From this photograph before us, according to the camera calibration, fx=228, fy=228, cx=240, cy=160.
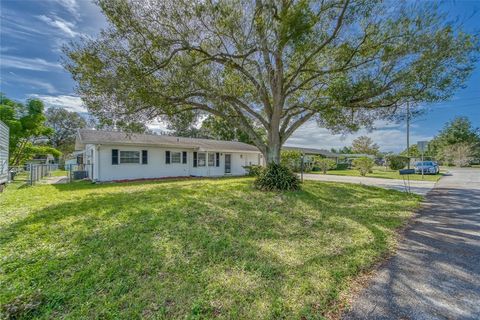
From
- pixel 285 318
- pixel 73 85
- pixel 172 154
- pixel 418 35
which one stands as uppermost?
pixel 418 35

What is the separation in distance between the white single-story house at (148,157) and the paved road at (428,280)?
11529mm

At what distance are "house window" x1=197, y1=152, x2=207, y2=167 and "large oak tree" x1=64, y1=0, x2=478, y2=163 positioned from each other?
8.28m

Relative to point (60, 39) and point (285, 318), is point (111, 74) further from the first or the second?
point (285, 318)

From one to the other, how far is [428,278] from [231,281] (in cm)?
269

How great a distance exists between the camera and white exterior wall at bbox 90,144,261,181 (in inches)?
538

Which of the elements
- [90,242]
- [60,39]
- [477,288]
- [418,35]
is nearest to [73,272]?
[90,242]

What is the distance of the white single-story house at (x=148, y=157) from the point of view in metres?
13.7

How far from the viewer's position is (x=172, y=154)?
16594mm

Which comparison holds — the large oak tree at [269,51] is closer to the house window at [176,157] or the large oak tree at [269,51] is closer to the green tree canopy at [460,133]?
the house window at [176,157]

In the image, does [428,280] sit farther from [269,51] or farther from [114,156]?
[114,156]

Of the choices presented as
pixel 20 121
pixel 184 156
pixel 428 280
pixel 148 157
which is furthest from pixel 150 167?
pixel 428 280

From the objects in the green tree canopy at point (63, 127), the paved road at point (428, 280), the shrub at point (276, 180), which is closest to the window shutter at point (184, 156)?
the shrub at point (276, 180)

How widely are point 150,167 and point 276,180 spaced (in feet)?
31.0

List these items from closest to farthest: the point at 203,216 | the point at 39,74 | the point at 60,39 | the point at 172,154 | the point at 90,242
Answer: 1. the point at 90,242
2. the point at 203,216
3. the point at 60,39
4. the point at 39,74
5. the point at 172,154
